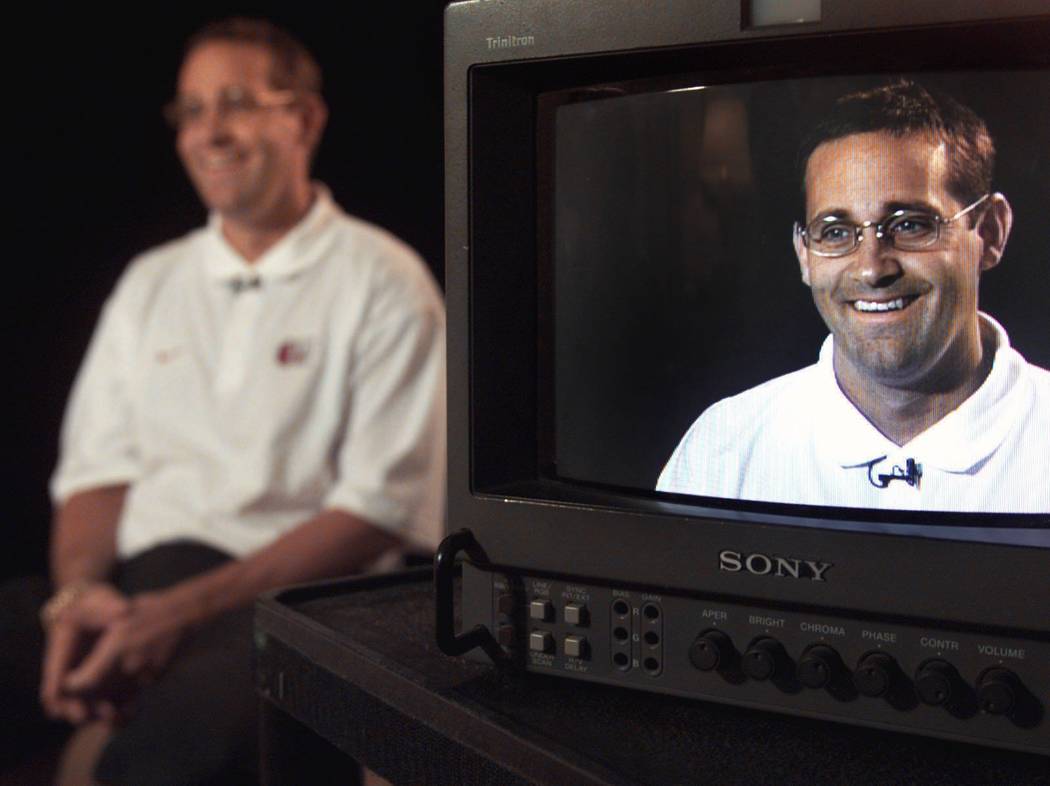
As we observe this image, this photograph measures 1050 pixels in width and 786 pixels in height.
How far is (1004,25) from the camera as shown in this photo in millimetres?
685

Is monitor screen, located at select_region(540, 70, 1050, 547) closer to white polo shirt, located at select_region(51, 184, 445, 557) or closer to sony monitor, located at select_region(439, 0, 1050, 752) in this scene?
sony monitor, located at select_region(439, 0, 1050, 752)

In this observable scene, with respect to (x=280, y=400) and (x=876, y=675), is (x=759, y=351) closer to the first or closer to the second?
(x=876, y=675)

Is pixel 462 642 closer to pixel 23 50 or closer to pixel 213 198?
pixel 213 198

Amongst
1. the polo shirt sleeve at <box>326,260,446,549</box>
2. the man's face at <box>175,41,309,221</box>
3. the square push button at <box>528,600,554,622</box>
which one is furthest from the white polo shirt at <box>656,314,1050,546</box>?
the man's face at <box>175,41,309,221</box>

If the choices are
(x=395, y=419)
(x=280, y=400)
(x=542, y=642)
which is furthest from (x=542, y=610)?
(x=280, y=400)

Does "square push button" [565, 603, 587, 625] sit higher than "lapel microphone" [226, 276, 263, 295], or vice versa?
"lapel microphone" [226, 276, 263, 295]

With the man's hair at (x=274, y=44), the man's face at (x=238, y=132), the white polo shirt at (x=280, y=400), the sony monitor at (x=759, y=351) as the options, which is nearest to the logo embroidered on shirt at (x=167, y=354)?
the white polo shirt at (x=280, y=400)

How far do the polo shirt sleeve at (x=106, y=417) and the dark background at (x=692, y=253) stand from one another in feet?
5.59

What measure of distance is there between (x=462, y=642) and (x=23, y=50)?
247cm

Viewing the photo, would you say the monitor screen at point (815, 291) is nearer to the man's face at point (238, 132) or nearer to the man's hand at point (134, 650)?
the man's hand at point (134, 650)

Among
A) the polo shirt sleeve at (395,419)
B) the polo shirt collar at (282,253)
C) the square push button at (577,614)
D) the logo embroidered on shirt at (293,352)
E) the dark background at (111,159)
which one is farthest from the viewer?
the dark background at (111,159)

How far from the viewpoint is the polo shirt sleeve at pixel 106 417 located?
93.0 inches

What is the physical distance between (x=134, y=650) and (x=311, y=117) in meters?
1.15

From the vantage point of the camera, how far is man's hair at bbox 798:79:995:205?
71 centimetres
